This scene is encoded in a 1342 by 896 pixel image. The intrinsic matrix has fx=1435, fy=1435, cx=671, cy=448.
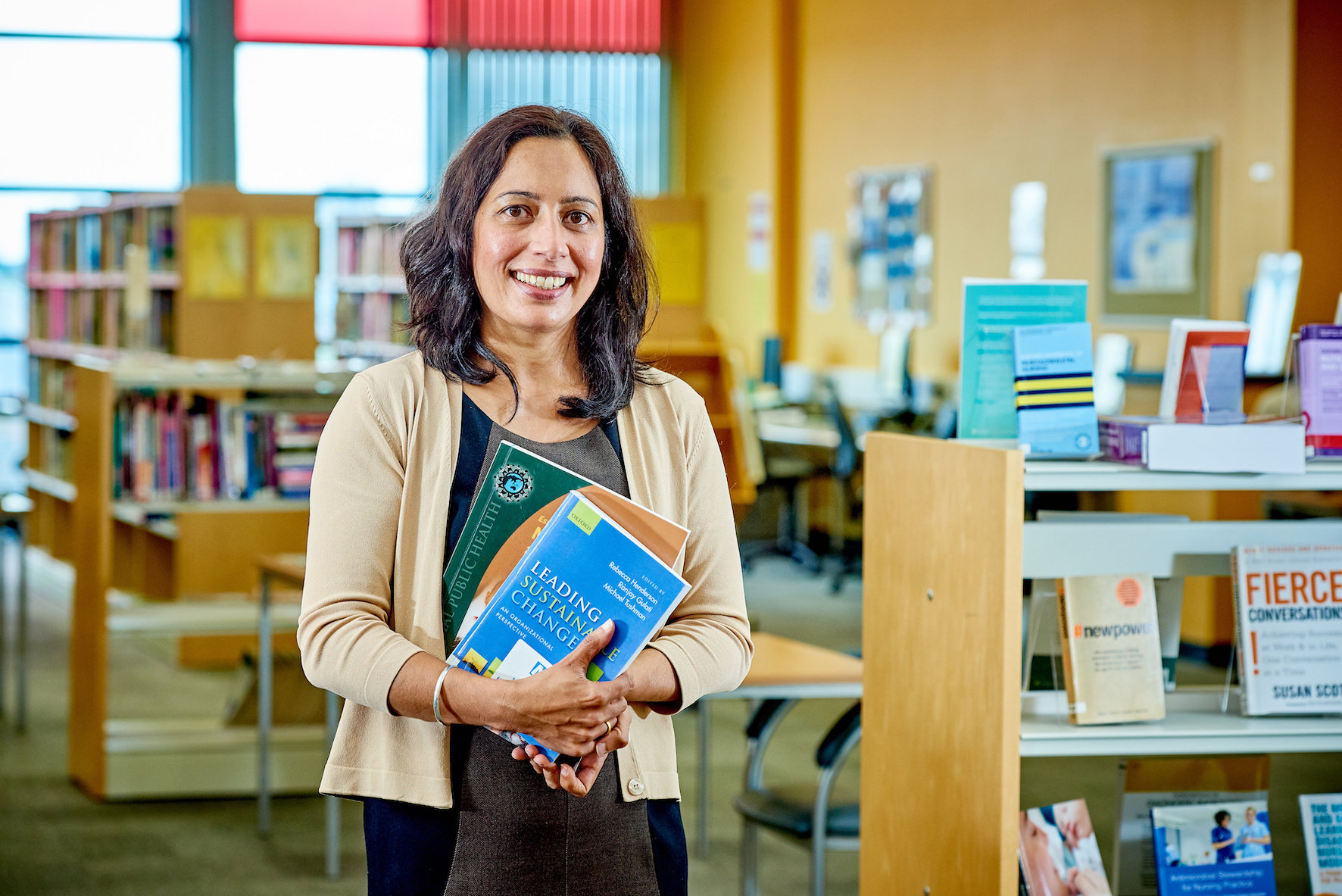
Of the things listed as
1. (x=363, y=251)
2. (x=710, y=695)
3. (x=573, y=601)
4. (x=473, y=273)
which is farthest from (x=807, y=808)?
(x=363, y=251)

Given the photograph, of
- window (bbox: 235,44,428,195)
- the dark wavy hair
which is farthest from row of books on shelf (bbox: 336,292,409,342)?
the dark wavy hair

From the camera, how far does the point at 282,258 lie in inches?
259

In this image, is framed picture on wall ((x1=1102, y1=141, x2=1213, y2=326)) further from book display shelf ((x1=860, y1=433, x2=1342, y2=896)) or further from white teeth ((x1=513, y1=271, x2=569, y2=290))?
white teeth ((x1=513, y1=271, x2=569, y2=290))

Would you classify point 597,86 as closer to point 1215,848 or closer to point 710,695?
point 710,695

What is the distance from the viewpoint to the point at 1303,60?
19.6 ft

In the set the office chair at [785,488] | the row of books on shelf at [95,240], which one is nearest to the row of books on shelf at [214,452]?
the row of books on shelf at [95,240]

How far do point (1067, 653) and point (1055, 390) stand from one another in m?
0.40

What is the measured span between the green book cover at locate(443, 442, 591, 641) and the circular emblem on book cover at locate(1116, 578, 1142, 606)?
1.10 m

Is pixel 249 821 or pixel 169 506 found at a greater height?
pixel 169 506

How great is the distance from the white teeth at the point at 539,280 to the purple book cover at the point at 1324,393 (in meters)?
1.31

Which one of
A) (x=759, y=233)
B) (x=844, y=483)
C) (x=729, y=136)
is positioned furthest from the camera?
(x=729, y=136)

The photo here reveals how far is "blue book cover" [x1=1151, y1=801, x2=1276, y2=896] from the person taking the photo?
7.64 feet

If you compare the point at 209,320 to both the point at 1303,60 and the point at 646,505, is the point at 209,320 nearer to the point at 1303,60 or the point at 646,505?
the point at 1303,60

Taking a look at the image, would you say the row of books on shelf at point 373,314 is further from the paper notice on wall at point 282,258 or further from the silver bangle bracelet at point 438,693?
the silver bangle bracelet at point 438,693
